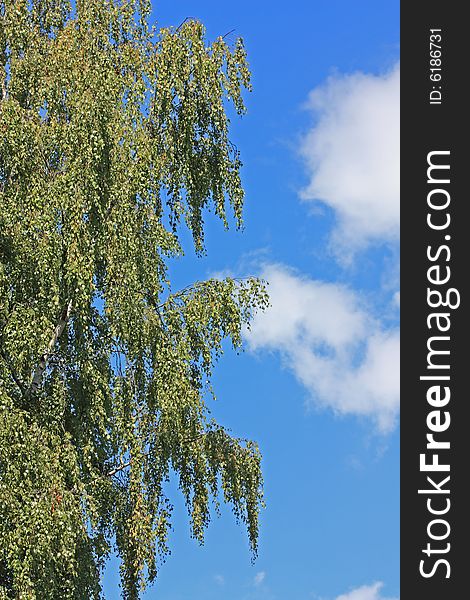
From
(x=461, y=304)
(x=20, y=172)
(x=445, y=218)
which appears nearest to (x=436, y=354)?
(x=461, y=304)

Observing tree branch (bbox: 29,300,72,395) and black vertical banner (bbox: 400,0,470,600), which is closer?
black vertical banner (bbox: 400,0,470,600)

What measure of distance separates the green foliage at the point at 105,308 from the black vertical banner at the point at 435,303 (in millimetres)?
4214

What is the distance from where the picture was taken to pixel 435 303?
41.9ft

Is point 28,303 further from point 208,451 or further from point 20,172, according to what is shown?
point 208,451

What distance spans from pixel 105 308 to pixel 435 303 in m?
4.85

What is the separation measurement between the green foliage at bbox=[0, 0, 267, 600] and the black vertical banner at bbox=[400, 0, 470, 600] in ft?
13.8

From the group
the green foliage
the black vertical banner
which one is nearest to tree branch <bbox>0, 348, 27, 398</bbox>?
the green foliage

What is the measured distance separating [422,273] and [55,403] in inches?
211

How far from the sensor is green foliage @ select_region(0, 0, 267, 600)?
14742mm

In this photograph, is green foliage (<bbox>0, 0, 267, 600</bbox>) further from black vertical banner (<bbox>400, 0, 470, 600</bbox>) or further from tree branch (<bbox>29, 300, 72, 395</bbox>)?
black vertical banner (<bbox>400, 0, 470, 600</bbox>)

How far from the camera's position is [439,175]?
12930 mm

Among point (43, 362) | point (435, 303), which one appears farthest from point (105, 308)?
point (435, 303)

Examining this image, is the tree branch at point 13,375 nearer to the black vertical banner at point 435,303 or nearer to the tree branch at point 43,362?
the tree branch at point 43,362

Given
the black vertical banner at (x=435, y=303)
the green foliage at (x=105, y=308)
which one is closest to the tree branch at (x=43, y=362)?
the green foliage at (x=105, y=308)
